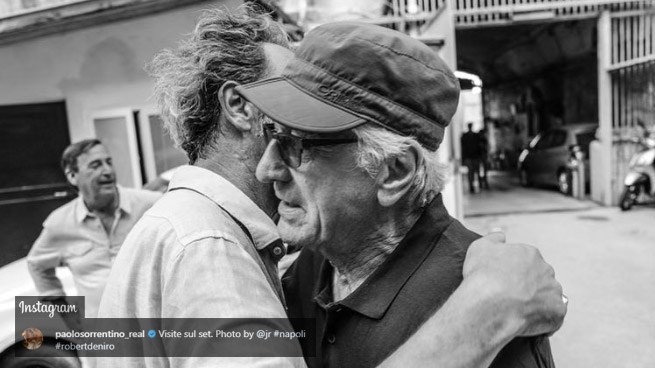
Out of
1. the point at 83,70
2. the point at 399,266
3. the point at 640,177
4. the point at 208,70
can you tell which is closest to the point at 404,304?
the point at 399,266

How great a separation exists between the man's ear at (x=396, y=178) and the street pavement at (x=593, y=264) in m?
3.31

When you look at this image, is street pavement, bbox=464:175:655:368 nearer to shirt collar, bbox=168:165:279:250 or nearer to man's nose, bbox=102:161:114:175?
shirt collar, bbox=168:165:279:250

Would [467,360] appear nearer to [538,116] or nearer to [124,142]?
[124,142]

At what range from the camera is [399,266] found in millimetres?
1117

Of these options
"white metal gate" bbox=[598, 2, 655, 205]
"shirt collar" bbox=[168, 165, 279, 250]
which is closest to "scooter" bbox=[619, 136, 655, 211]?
"white metal gate" bbox=[598, 2, 655, 205]

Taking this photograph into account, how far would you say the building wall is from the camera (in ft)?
17.6

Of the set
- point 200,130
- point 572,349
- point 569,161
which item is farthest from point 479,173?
point 200,130

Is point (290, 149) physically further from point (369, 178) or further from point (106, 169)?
point (106, 169)

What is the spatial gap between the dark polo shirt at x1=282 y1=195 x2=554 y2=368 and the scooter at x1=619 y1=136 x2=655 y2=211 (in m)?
8.88

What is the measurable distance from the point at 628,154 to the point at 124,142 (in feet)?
28.9

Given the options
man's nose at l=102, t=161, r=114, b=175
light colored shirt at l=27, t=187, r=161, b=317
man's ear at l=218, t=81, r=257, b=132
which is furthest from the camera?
man's nose at l=102, t=161, r=114, b=175

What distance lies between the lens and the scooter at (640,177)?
8.41m

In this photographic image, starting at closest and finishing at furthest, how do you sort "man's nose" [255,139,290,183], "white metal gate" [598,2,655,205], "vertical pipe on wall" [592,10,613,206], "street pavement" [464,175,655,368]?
"man's nose" [255,139,290,183] < "street pavement" [464,175,655,368] < "white metal gate" [598,2,655,205] < "vertical pipe on wall" [592,10,613,206]

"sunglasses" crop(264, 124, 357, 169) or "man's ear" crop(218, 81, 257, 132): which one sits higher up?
"man's ear" crop(218, 81, 257, 132)
